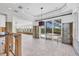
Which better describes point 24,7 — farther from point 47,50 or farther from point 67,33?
point 67,33

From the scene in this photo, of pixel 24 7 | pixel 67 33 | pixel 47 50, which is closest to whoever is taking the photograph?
pixel 47 50

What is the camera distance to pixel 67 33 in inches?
374

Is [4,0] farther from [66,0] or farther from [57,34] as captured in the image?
[57,34]

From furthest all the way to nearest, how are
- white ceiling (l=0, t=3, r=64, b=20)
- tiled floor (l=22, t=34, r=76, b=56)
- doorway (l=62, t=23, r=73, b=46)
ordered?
doorway (l=62, t=23, r=73, b=46) → tiled floor (l=22, t=34, r=76, b=56) → white ceiling (l=0, t=3, r=64, b=20)

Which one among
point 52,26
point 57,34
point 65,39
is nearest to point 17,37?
point 65,39

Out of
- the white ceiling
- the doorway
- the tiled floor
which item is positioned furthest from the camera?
the doorway

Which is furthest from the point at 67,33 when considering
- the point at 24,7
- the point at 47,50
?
the point at 24,7

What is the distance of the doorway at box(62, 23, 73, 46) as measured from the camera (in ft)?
30.2

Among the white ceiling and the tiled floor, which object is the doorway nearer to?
the tiled floor

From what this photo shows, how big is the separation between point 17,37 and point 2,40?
0.95 m

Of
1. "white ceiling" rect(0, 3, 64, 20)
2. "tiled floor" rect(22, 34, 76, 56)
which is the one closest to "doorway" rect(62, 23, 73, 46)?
"tiled floor" rect(22, 34, 76, 56)

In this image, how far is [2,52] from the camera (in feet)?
15.4

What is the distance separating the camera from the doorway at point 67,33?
9.21 m

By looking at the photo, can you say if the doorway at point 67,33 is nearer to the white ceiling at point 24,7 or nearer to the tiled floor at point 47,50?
the tiled floor at point 47,50
